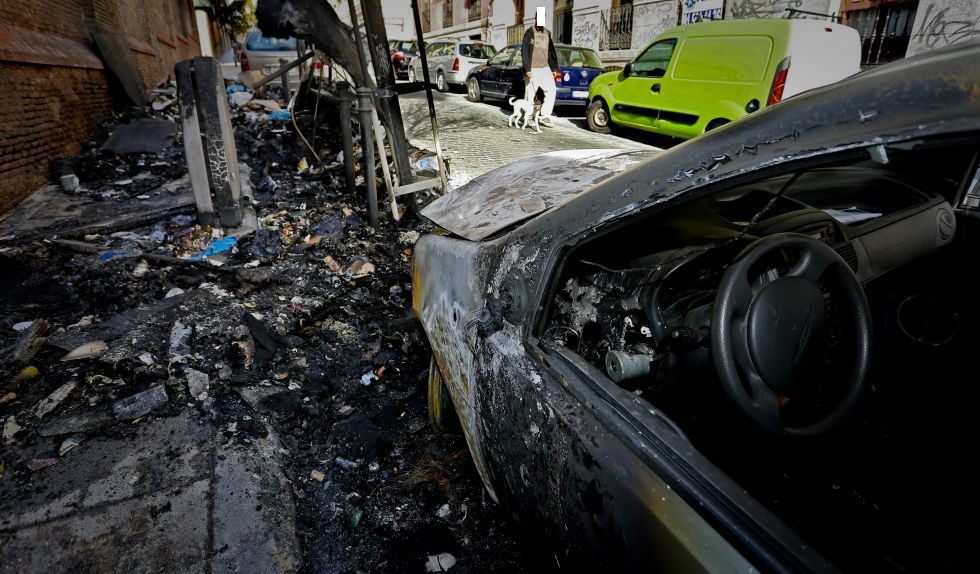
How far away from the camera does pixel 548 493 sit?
1352 mm

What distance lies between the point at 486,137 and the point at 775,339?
8396 millimetres

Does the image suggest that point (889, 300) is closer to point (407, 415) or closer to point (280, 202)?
point (407, 415)

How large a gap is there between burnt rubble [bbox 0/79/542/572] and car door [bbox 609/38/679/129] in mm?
5476

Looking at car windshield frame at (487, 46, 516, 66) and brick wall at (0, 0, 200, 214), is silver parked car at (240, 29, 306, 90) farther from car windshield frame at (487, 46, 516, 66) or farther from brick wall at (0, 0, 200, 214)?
car windshield frame at (487, 46, 516, 66)

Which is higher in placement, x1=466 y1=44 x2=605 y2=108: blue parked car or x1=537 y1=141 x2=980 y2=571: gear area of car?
x1=466 y1=44 x2=605 y2=108: blue parked car

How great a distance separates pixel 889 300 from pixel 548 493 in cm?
164

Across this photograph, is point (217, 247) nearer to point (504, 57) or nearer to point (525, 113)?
point (525, 113)

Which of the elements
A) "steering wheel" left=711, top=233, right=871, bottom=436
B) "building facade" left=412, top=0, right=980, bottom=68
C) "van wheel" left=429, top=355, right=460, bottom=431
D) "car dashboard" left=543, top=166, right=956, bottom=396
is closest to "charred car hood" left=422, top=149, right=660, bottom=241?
"car dashboard" left=543, top=166, right=956, bottom=396

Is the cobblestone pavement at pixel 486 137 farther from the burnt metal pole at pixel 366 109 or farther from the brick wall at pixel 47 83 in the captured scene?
the brick wall at pixel 47 83

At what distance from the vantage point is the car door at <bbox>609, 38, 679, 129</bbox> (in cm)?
827

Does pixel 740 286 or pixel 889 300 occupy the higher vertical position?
pixel 740 286

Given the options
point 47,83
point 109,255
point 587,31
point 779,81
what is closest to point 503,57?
point 779,81

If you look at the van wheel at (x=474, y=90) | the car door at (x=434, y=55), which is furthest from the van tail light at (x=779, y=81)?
the car door at (x=434, y=55)

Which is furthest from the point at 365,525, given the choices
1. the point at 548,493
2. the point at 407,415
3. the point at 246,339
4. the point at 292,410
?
the point at 246,339
